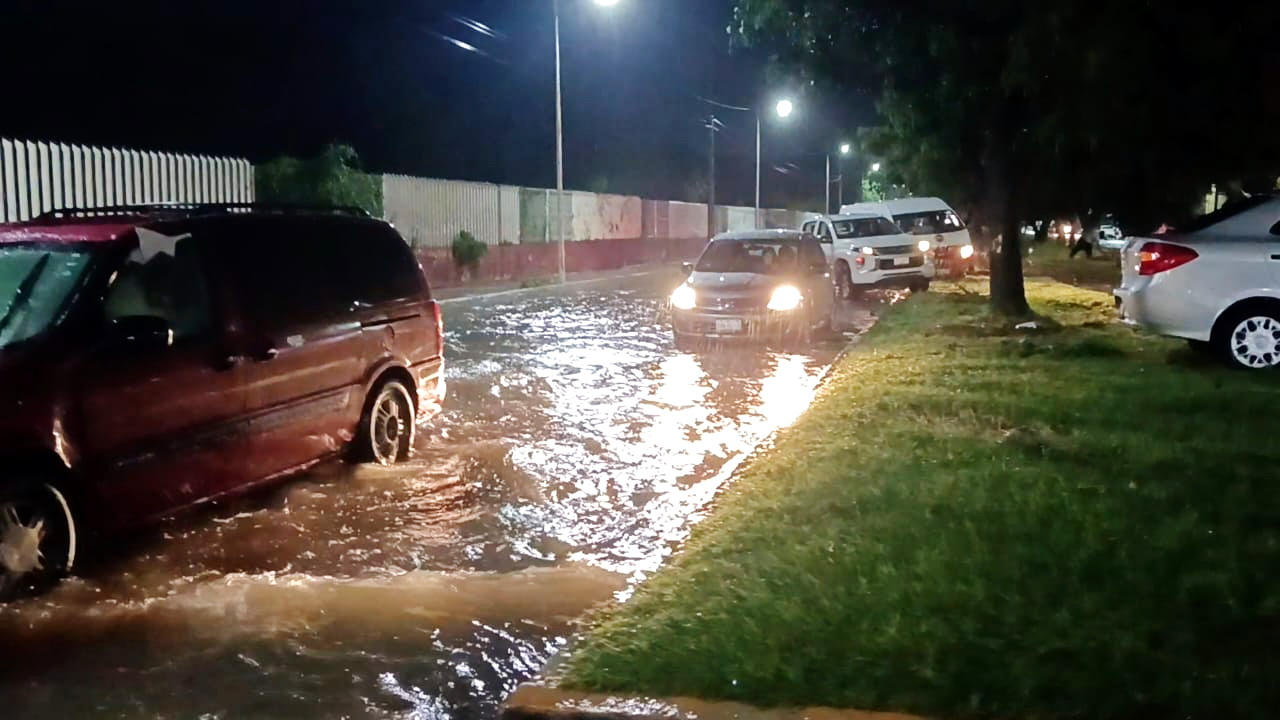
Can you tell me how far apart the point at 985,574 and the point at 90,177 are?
623 inches

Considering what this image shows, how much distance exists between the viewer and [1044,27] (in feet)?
45.7

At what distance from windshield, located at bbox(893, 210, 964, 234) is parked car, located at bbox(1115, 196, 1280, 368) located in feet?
56.1

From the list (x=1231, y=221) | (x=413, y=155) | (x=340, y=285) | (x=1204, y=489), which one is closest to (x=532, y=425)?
(x=340, y=285)

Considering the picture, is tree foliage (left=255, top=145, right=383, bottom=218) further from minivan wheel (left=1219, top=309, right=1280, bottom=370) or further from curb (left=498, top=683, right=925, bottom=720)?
curb (left=498, top=683, right=925, bottom=720)

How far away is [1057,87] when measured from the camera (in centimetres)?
1514

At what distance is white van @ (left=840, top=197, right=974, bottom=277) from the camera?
29.8m

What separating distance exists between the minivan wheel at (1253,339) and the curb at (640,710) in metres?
9.29

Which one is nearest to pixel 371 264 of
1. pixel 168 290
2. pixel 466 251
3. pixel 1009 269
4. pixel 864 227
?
pixel 168 290

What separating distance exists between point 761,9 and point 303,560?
14.2m

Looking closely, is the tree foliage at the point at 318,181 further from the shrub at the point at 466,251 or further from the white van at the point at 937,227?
the white van at the point at 937,227

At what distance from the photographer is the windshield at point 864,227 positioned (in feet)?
90.7

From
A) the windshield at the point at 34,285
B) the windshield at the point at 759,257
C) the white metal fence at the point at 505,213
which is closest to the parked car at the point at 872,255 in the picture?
the windshield at the point at 759,257

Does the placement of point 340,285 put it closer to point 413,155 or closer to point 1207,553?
point 1207,553

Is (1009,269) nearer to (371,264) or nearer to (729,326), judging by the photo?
(729,326)
